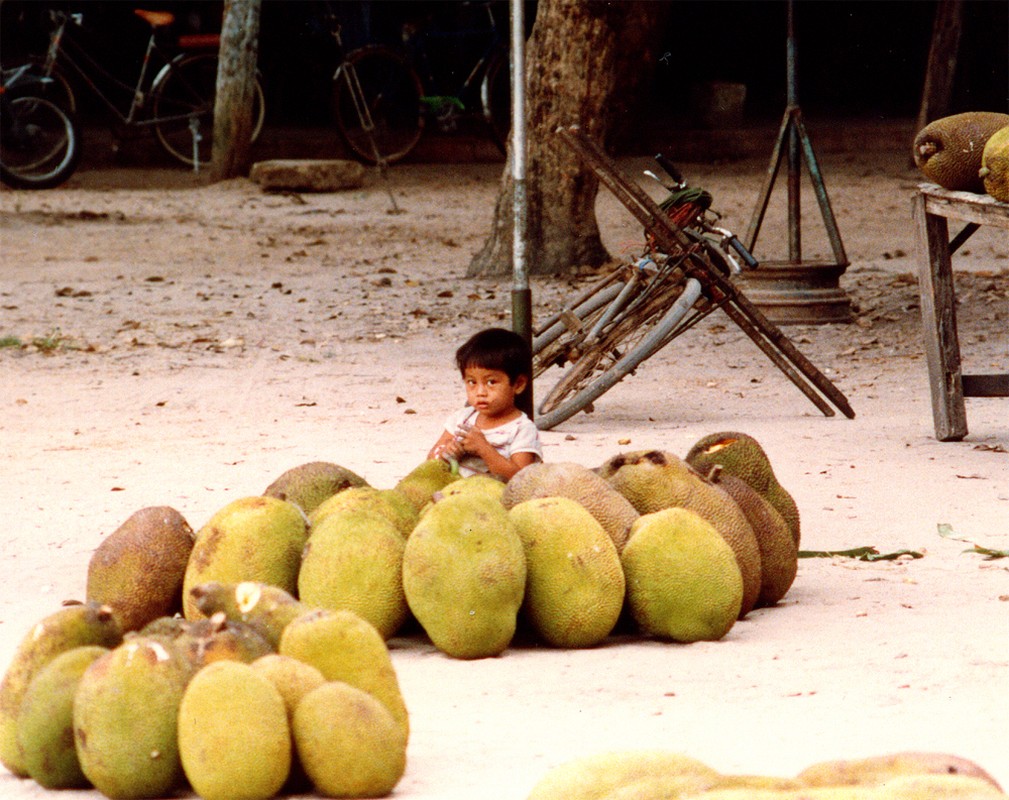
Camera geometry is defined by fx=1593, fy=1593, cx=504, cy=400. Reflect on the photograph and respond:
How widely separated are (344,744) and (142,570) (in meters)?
1.23

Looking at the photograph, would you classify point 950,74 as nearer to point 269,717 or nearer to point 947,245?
point 947,245

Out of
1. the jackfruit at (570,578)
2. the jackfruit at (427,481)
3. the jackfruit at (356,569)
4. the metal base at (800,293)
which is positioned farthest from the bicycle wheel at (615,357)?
the jackfruit at (356,569)

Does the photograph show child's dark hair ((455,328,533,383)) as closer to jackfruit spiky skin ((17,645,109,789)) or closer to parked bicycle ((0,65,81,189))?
jackfruit spiky skin ((17,645,109,789))

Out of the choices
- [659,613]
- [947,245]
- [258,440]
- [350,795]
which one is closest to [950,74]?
[947,245]

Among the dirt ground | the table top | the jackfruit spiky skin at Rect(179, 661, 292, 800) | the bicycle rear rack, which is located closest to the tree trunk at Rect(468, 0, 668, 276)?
the dirt ground

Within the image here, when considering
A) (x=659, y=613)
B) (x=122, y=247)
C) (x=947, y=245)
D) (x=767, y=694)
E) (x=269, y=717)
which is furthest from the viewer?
(x=122, y=247)

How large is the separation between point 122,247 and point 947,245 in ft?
22.5

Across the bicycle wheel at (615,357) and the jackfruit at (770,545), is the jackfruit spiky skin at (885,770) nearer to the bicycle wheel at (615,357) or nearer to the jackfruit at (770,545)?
the jackfruit at (770,545)

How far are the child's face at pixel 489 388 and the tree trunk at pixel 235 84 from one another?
9.83 meters

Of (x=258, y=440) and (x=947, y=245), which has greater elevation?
(x=947, y=245)

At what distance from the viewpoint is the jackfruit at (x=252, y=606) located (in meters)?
2.86

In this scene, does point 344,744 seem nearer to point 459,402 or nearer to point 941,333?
point 941,333

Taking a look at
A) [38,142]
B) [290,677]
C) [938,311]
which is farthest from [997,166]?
[38,142]

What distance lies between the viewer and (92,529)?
484 cm
